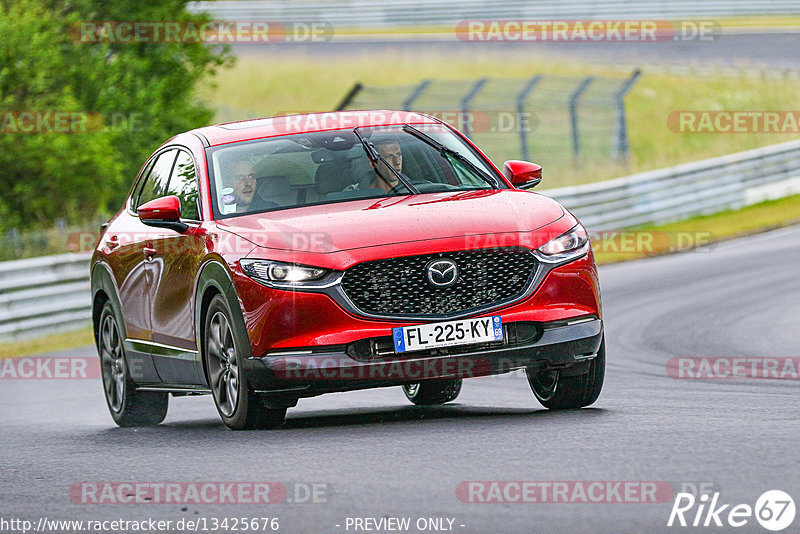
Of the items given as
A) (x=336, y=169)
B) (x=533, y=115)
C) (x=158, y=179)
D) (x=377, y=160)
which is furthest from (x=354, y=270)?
(x=533, y=115)

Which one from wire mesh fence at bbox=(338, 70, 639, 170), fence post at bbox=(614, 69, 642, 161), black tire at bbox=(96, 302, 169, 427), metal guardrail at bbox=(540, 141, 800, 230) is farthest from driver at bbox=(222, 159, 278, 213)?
fence post at bbox=(614, 69, 642, 161)

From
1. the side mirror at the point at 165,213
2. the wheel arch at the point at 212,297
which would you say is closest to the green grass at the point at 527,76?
the side mirror at the point at 165,213

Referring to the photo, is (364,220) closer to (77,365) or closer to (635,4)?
(77,365)

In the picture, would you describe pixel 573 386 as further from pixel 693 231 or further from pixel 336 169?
pixel 693 231

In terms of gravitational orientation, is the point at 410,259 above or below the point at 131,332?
above

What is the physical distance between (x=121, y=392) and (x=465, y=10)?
35.0 m

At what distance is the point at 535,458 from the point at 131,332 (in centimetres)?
393

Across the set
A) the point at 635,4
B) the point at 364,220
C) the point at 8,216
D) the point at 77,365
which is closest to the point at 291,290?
the point at 364,220

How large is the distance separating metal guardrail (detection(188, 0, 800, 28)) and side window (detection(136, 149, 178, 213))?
1032 inches

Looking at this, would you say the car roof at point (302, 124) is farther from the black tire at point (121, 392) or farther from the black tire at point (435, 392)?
the black tire at point (435, 392)

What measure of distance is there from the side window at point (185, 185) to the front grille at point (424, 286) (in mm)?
1451

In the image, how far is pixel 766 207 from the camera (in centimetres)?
2370

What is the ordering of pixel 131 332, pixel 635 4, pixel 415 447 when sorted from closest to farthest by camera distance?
1. pixel 415 447
2. pixel 131 332
3. pixel 635 4

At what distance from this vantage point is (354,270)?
7.18 m
